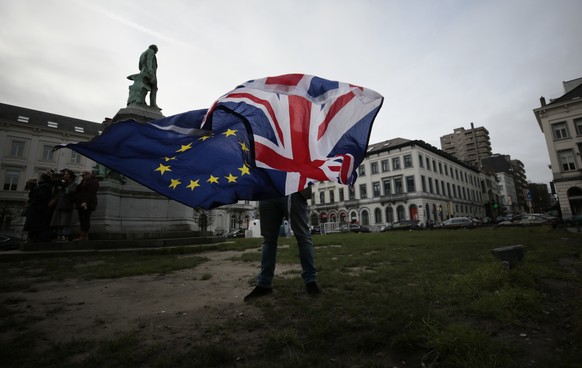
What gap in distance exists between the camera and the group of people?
7844 millimetres

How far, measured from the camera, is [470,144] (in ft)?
348

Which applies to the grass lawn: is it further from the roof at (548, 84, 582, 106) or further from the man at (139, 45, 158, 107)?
the roof at (548, 84, 582, 106)

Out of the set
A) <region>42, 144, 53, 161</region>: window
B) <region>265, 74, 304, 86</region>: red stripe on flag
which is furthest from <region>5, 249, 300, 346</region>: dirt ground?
<region>42, 144, 53, 161</region>: window

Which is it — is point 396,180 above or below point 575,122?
below

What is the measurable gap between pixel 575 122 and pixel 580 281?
154ft

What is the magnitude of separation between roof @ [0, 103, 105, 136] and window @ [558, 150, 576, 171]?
222ft

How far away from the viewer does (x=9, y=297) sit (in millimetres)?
3414

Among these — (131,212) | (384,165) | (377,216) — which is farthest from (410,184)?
(131,212)

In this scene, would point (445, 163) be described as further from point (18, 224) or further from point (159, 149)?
point (18, 224)

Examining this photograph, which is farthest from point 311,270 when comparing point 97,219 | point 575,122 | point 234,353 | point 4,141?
point 4,141

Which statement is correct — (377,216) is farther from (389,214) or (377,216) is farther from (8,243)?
(8,243)

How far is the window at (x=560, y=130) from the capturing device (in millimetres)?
36844

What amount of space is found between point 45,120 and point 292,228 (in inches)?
2446

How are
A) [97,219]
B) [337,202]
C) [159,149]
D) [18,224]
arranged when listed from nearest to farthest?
[159,149] → [97,219] → [18,224] → [337,202]
